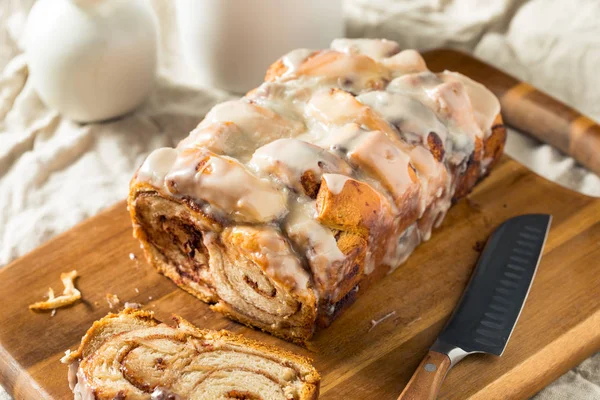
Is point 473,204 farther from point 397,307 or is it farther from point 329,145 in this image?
point 329,145

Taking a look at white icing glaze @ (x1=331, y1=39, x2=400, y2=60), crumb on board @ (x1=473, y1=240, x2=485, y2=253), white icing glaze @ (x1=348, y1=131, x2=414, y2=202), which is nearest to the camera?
white icing glaze @ (x1=348, y1=131, x2=414, y2=202)

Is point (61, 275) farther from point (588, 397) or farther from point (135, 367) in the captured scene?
point (588, 397)

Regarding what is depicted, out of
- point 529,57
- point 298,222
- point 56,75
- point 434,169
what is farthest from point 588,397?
point 56,75

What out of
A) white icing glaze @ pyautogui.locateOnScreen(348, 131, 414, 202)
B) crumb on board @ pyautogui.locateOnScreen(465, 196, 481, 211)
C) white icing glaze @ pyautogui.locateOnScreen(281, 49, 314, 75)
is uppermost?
white icing glaze @ pyautogui.locateOnScreen(281, 49, 314, 75)

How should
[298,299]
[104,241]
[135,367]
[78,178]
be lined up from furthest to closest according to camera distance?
1. [78,178]
2. [104,241]
3. [298,299]
4. [135,367]

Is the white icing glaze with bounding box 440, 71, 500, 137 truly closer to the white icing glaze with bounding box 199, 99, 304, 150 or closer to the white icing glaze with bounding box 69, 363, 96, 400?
the white icing glaze with bounding box 199, 99, 304, 150

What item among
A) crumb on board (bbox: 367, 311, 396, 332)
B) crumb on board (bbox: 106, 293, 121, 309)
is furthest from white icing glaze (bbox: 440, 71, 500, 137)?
crumb on board (bbox: 106, 293, 121, 309)

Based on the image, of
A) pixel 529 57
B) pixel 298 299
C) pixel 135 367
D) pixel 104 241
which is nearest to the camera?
pixel 135 367
